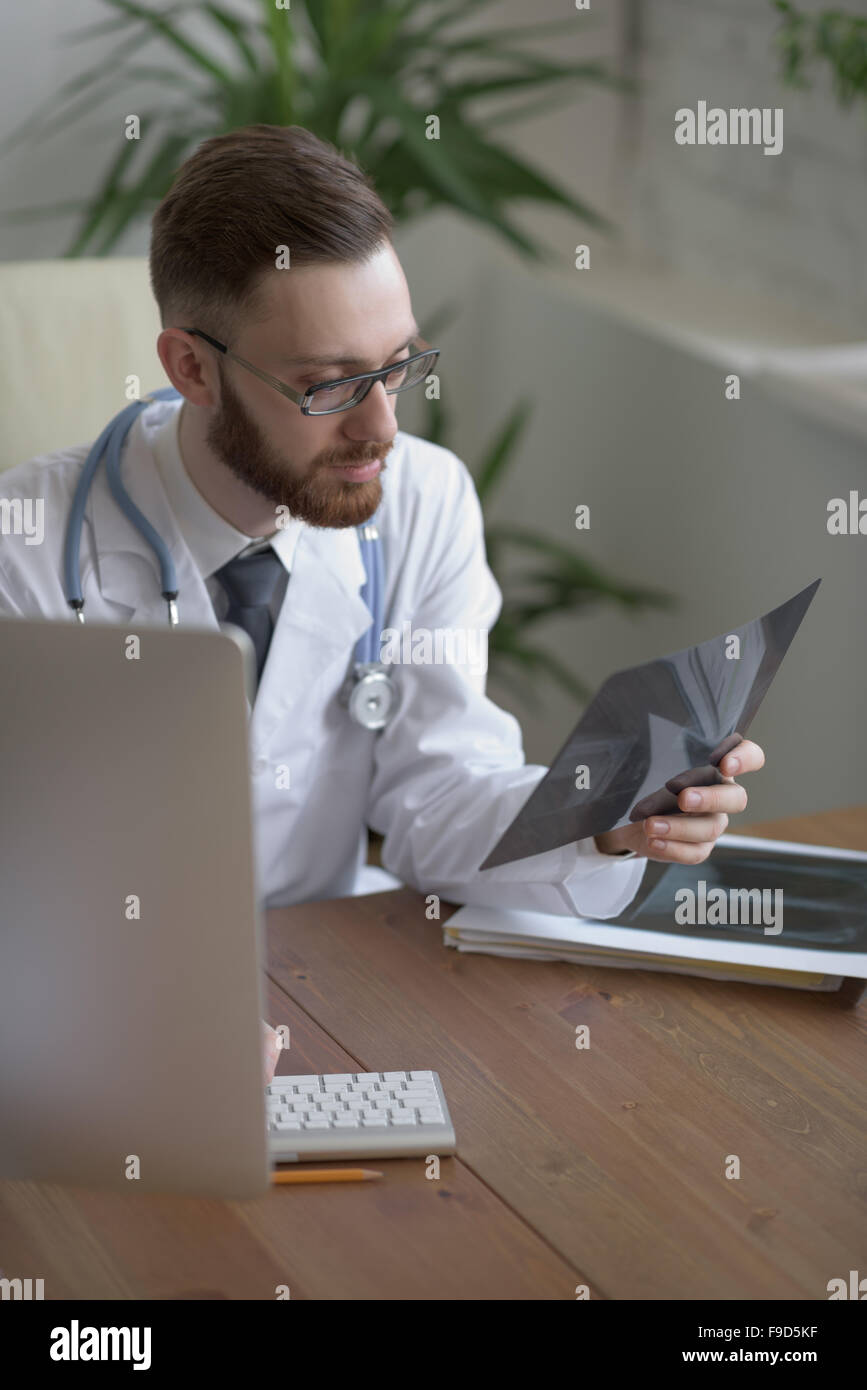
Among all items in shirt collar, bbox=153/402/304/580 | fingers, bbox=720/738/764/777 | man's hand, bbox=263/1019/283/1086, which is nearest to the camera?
man's hand, bbox=263/1019/283/1086

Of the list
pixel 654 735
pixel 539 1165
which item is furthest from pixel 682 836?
pixel 539 1165

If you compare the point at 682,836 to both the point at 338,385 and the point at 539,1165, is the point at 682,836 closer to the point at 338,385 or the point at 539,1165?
the point at 539,1165

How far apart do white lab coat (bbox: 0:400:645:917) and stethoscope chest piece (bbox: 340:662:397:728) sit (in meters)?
0.03

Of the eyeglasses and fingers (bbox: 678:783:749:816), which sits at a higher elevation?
the eyeglasses

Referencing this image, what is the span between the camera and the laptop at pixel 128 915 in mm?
771

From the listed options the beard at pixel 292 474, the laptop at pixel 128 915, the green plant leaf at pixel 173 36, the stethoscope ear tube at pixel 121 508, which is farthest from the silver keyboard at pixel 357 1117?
the green plant leaf at pixel 173 36

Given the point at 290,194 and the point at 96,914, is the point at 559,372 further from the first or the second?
the point at 96,914

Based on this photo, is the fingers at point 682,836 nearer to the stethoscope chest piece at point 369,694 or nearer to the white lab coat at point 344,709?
the white lab coat at point 344,709

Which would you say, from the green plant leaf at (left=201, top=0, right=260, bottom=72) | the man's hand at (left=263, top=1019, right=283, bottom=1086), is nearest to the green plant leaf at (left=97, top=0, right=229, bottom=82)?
the green plant leaf at (left=201, top=0, right=260, bottom=72)

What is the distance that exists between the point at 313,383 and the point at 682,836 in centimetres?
55

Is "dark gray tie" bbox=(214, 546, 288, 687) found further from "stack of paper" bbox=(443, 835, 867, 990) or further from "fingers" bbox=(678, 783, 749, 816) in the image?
"fingers" bbox=(678, 783, 749, 816)

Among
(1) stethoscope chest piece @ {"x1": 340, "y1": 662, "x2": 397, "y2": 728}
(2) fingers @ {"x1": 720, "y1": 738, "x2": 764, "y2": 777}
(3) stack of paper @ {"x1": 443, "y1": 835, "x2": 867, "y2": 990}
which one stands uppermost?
(1) stethoscope chest piece @ {"x1": 340, "y1": 662, "x2": 397, "y2": 728}

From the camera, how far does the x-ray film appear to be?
44.5 inches

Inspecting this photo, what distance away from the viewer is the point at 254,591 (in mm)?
1534
